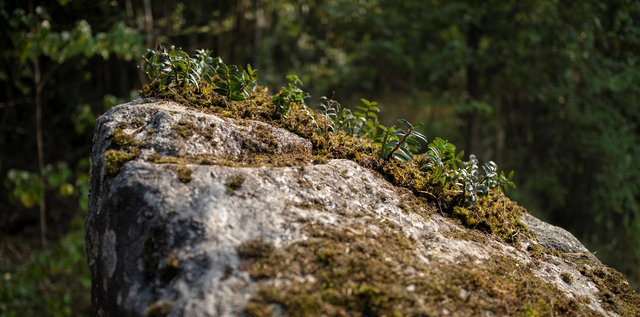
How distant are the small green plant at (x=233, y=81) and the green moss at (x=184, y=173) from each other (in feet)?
2.52

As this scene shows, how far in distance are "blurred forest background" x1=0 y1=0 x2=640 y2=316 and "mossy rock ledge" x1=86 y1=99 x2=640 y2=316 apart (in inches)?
158

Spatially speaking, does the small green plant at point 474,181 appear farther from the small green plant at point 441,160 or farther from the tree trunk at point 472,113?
the tree trunk at point 472,113

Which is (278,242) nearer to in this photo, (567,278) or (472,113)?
(567,278)

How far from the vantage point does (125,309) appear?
4.41ft

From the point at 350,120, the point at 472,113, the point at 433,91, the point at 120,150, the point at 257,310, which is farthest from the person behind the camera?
the point at 433,91

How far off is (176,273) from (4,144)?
7989 millimetres

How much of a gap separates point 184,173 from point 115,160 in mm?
311

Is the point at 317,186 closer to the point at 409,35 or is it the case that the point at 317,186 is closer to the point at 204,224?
the point at 204,224

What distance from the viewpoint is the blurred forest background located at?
21.8 ft

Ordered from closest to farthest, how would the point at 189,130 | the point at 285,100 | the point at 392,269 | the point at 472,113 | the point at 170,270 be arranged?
the point at 170,270
the point at 392,269
the point at 189,130
the point at 285,100
the point at 472,113

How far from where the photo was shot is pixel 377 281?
1.36m

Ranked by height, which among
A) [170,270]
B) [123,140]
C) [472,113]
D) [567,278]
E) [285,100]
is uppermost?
[285,100]

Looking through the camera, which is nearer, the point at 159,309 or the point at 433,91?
the point at 159,309

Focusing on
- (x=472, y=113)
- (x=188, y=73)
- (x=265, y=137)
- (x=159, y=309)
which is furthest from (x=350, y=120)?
(x=472, y=113)
